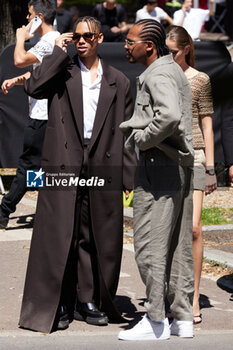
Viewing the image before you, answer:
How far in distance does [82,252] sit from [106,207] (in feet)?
1.10

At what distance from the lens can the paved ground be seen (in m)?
4.52

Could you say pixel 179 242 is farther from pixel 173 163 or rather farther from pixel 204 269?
pixel 204 269

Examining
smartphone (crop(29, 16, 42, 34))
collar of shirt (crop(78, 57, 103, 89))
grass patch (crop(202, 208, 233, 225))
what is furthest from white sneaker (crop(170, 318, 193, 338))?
grass patch (crop(202, 208, 233, 225))

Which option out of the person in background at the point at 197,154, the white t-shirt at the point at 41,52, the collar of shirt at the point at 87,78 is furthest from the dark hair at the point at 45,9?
the person in background at the point at 197,154

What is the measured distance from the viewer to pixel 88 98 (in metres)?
4.75

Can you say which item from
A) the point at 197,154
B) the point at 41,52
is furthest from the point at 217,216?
the point at 197,154

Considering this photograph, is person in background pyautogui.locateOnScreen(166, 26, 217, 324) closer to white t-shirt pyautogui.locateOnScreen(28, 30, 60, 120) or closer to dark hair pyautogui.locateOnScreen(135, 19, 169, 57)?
dark hair pyautogui.locateOnScreen(135, 19, 169, 57)

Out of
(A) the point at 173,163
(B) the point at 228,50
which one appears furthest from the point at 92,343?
(B) the point at 228,50

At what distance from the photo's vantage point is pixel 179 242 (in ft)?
14.9

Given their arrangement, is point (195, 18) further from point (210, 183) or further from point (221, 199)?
point (221, 199)

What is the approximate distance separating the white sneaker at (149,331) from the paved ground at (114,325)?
0.04 metres

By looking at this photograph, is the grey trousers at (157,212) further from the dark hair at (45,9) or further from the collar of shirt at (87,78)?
the dark hair at (45,9)

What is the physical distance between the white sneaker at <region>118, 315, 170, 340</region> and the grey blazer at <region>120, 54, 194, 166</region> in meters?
0.95

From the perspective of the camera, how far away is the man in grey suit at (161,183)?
4160 millimetres
